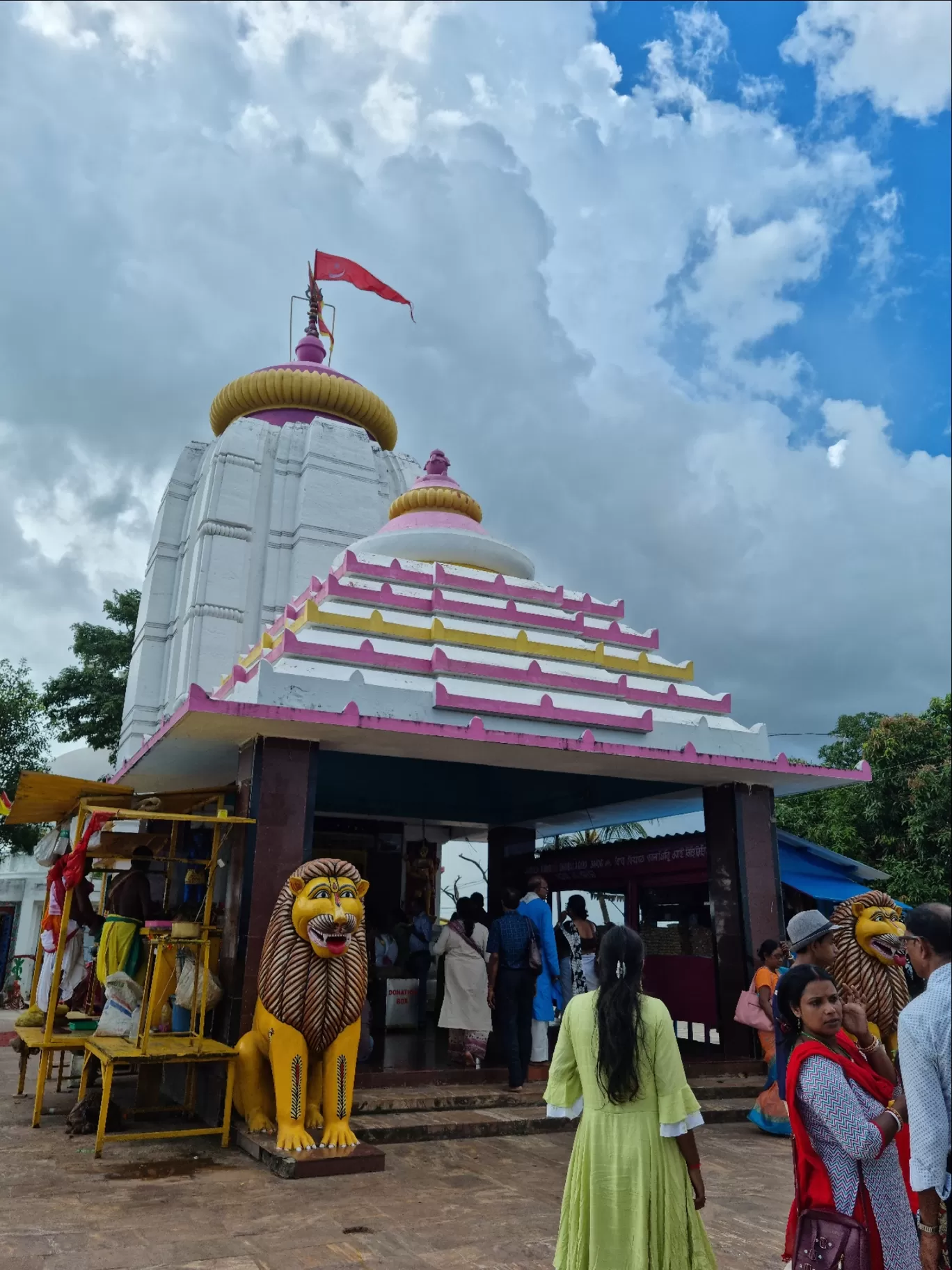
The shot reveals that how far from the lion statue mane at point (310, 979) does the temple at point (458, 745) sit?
78 centimetres

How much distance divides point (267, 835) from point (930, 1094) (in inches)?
213

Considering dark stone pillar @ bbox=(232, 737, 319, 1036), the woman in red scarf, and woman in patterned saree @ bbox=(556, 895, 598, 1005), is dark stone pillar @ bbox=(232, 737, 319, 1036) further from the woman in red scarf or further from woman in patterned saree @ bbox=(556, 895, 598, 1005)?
the woman in red scarf

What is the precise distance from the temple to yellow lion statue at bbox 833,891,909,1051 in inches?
98.3

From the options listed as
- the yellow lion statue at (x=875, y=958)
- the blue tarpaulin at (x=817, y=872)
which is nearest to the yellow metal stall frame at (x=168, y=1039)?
the yellow lion statue at (x=875, y=958)

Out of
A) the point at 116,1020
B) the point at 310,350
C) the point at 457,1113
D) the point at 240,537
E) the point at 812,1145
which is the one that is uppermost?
the point at 310,350

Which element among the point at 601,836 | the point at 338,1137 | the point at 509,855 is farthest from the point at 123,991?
the point at 601,836

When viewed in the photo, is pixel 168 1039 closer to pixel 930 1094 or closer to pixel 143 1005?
pixel 143 1005

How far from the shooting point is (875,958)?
6.13 metres

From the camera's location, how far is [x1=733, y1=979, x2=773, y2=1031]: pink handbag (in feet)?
24.8

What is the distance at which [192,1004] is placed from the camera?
6.84m

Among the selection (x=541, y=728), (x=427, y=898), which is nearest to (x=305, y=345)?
(x=427, y=898)

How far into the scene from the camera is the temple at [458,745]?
7.30 metres

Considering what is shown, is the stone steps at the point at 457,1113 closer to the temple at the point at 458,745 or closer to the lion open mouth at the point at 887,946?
the temple at the point at 458,745

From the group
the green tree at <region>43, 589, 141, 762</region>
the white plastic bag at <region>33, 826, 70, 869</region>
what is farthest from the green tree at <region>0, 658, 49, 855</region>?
the white plastic bag at <region>33, 826, 70, 869</region>
